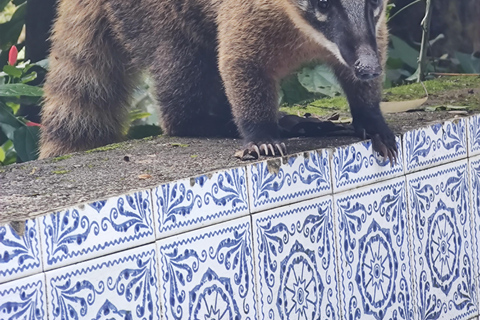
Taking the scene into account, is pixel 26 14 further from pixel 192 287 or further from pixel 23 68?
pixel 192 287

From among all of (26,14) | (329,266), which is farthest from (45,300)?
(26,14)

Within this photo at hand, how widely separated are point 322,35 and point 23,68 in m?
1.40

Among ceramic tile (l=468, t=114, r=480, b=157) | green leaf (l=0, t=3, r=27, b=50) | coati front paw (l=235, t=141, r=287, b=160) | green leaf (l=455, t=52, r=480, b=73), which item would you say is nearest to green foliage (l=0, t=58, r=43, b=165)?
green leaf (l=0, t=3, r=27, b=50)

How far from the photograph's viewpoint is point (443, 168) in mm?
2873

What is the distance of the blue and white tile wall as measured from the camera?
74.6 inches

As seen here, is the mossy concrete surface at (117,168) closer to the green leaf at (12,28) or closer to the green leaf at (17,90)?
the green leaf at (17,90)

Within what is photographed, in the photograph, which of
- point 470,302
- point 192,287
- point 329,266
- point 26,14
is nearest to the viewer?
point 192,287

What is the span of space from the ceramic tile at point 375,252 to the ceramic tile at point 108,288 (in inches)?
27.2

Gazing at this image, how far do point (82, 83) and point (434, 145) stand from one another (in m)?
1.45

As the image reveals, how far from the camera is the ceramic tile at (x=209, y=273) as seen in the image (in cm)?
209

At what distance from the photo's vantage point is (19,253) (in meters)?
1.79

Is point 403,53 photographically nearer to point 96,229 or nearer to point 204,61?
point 204,61

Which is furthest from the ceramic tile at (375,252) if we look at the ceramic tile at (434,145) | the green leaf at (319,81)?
the green leaf at (319,81)

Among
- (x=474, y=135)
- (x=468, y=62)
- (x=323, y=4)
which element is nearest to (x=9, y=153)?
(x=323, y=4)
